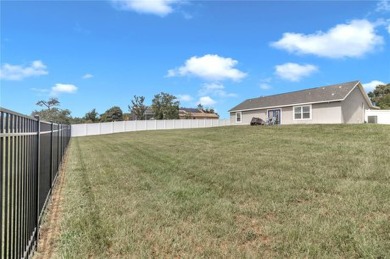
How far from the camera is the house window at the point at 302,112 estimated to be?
29.1 metres

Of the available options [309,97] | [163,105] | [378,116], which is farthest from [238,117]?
[163,105]

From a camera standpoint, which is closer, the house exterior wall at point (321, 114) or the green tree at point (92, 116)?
the house exterior wall at point (321, 114)

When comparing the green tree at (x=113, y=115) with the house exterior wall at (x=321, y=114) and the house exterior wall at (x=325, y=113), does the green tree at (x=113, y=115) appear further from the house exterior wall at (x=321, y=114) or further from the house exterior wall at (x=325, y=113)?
the house exterior wall at (x=325, y=113)

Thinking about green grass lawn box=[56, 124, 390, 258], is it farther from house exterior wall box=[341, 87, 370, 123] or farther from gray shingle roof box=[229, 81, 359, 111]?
gray shingle roof box=[229, 81, 359, 111]

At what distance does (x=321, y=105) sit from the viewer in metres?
27.8

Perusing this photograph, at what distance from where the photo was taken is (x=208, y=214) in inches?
203

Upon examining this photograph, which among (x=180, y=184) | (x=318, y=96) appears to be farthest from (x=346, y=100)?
(x=180, y=184)

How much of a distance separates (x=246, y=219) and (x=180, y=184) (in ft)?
8.77

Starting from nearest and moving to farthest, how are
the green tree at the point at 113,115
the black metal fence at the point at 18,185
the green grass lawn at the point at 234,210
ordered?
the black metal fence at the point at 18,185 → the green grass lawn at the point at 234,210 → the green tree at the point at 113,115

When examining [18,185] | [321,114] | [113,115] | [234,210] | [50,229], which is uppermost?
[113,115]

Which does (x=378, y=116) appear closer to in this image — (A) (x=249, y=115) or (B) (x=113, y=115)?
(A) (x=249, y=115)

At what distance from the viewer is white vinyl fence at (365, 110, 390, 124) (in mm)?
26622

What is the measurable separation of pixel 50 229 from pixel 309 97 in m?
28.1

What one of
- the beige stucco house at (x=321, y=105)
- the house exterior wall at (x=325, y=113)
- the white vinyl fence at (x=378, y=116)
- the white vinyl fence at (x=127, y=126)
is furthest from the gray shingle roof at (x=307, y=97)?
the white vinyl fence at (x=127, y=126)
